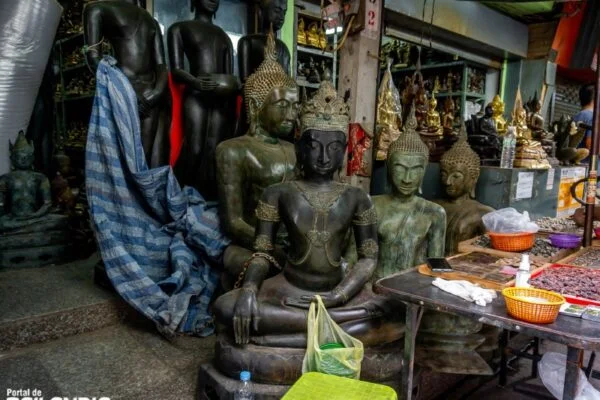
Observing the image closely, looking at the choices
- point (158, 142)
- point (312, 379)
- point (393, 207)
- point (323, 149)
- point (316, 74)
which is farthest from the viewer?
point (316, 74)

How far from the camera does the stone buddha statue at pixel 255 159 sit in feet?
10.4

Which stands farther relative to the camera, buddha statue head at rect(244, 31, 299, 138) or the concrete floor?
buddha statue head at rect(244, 31, 299, 138)

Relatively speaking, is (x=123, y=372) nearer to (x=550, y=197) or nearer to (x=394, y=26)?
(x=550, y=197)

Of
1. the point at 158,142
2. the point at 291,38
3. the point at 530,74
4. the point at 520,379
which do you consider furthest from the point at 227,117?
the point at 530,74

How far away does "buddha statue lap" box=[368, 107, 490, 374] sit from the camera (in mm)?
2732

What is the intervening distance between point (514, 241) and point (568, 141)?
9.99 ft

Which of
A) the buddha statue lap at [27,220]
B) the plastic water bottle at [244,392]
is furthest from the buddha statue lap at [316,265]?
the buddha statue lap at [27,220]

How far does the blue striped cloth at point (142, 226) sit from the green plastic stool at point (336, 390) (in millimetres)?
1384

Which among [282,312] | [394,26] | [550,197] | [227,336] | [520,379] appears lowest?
[520,379]

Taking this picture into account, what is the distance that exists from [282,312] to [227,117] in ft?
7.30

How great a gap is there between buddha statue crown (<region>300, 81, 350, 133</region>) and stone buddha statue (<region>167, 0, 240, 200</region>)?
141 centimetres

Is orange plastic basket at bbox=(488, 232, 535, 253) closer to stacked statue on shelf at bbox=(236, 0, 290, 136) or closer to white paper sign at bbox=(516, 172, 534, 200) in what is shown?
white paper sign at bbox=(516, 172, 534, 200)

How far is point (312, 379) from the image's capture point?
1763 mm

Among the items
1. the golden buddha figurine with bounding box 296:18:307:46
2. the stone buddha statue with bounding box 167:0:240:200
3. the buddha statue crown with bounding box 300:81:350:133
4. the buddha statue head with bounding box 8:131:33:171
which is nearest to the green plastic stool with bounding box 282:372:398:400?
the buddha statue crown with bounding box 300:81:350:133
